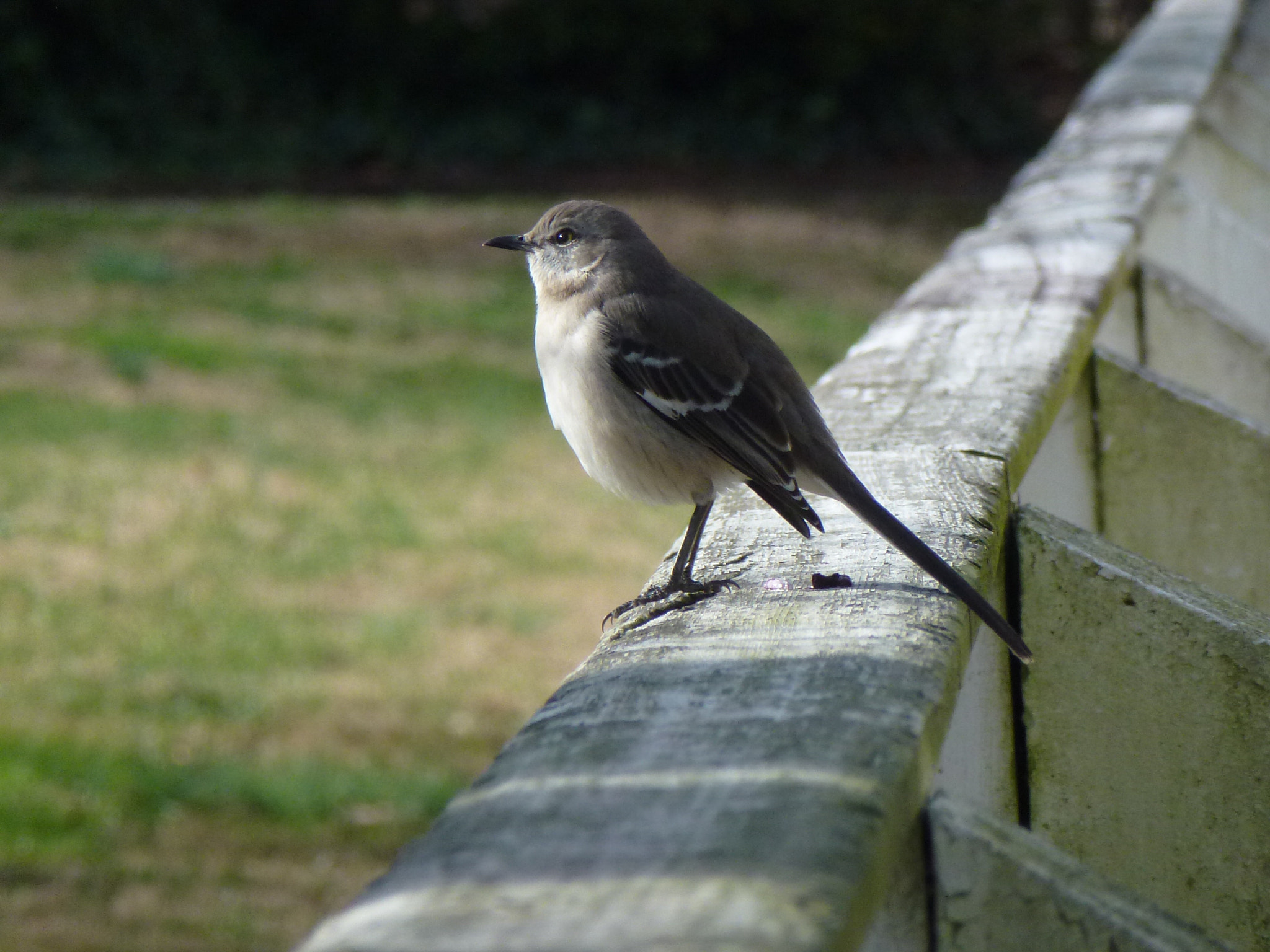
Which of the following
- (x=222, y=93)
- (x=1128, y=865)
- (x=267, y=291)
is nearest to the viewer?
(x=1128, y=865)

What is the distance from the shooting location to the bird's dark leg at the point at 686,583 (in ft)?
5.57

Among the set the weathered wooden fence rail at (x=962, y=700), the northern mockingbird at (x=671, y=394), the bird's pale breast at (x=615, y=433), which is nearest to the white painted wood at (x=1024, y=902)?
the weathered wooden fence rail at (x=962, y=700)

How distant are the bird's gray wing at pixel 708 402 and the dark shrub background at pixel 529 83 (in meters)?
16.6

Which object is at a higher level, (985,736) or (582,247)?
(582,247)

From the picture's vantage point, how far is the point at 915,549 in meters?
1.59

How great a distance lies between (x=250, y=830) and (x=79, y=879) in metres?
0.56

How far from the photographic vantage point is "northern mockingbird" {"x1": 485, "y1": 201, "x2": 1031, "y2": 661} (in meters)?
2.05

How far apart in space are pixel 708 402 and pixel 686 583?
535mm

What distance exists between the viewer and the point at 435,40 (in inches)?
755

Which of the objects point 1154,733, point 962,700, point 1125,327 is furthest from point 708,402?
point 1125,327

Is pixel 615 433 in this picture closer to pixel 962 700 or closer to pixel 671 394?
pixel 671 394

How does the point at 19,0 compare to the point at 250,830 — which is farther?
the point at 19,0

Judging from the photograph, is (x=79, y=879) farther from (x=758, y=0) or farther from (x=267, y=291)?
(x=758, y=0)

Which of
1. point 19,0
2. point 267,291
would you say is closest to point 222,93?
point 19,0
